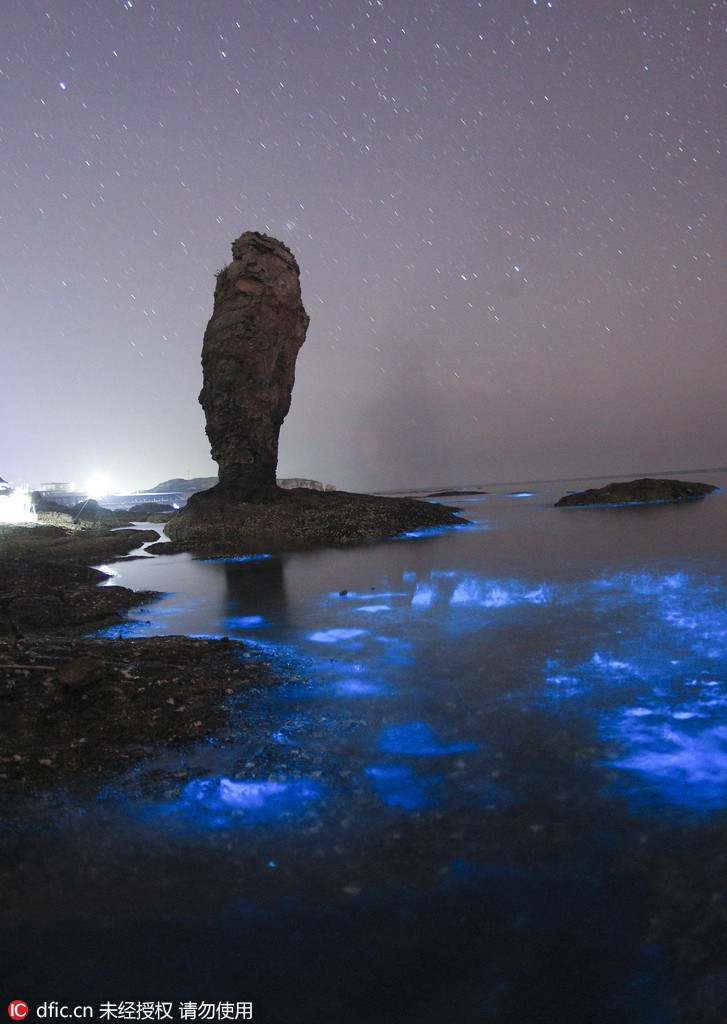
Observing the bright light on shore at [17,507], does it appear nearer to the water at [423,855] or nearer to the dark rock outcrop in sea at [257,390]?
the dark rock outcrop in sea at [257,390]

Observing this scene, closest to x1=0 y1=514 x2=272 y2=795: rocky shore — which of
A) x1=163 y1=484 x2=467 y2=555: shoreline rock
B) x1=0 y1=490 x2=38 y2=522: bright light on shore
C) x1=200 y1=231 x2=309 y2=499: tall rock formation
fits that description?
x1=163 y1=484 x2=467 y2=555: shoreline rock

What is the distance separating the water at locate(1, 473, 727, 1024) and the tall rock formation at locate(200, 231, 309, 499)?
37.9 metres

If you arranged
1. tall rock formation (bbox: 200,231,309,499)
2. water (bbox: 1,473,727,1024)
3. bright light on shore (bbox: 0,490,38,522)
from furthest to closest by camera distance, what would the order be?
bright light on shore (bbox: 0,490,38,522)
tall rock formation (bbox: 200,231,309,499)
water (bbox: 1,473,727,1024)

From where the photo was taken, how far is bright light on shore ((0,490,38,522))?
4949cm

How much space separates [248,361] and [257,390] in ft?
8.18

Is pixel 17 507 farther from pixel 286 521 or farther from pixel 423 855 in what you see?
pixel 423 855

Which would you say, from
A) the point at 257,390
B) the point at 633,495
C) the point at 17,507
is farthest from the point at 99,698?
the point at 633,495

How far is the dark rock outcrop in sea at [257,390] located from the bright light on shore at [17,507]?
60.0 ft

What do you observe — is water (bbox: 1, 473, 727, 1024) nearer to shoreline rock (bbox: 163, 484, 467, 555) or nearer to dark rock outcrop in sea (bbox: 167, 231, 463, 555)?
shoreline rock (bbox: 163, 484, 467, 555)

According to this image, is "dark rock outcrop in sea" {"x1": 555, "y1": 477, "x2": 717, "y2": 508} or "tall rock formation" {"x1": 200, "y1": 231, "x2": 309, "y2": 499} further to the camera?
"dark rock outcrop in sea" {"x1": 555, "y1": 477, "x2": 717, "y2": 508}

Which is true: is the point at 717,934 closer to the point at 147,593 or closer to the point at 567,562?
the point at 147,593

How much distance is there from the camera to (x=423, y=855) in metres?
4.25

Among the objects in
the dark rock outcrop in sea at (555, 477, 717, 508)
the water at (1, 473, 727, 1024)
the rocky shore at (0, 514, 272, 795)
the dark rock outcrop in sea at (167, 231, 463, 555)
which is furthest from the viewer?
the dark rock outcrop in sea at (555, 477, 717, 508)

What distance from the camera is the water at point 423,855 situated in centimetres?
317
